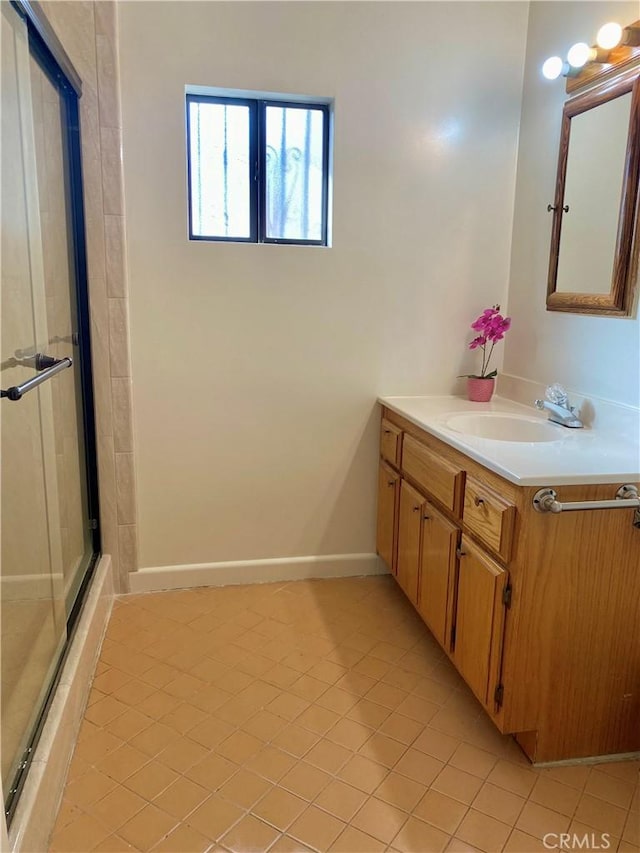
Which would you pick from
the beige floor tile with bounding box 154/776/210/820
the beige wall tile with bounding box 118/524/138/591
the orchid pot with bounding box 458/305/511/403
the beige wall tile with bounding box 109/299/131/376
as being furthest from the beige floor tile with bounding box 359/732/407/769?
the beige wall tile with bounding box 109/299/131/376

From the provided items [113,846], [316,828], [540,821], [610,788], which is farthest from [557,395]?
[113,846]

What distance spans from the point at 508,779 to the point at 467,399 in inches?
58.5

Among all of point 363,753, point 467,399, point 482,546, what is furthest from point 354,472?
point 363,753

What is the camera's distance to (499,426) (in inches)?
91.5

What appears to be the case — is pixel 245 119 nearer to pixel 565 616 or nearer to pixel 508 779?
pixel 565 616

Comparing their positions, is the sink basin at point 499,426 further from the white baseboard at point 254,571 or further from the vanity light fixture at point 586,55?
the vanity light fixture at point 586,55

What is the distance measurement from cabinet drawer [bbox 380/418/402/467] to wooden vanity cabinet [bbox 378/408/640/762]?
60 centimetres

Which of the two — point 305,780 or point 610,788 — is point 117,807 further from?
point 610,788

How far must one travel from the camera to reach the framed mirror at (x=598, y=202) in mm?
1919

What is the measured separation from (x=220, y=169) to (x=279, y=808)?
87.6 inches

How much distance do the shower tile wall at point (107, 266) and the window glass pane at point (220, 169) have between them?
0.31 metres

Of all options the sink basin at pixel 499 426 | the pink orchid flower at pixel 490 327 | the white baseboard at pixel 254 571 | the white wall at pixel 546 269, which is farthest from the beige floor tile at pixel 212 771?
the pink orchid flower at pixel 490 327

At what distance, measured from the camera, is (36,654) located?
1657mm

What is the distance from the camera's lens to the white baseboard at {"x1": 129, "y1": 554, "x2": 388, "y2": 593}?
8.78 ft
